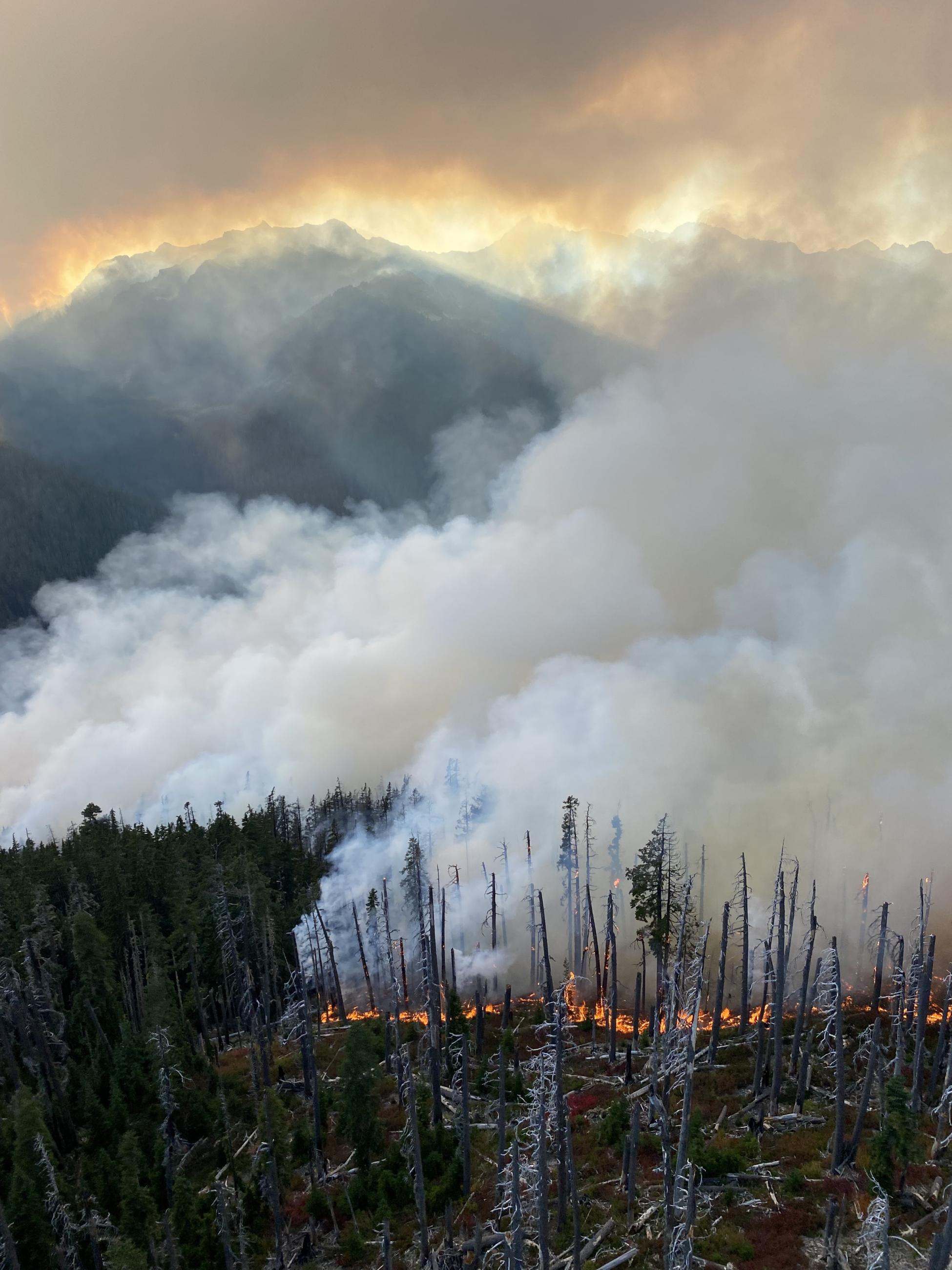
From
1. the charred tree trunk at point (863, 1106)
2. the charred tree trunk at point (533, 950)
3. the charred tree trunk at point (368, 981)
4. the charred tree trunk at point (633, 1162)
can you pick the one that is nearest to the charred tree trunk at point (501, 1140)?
the charred tree trunk at point (633, 1162)

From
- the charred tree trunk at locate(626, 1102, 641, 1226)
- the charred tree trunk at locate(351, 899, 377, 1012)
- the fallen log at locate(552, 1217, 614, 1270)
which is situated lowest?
the fallen log at locate(552, 1217, 614, 1270)

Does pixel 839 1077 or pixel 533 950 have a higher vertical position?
pixel 533 950

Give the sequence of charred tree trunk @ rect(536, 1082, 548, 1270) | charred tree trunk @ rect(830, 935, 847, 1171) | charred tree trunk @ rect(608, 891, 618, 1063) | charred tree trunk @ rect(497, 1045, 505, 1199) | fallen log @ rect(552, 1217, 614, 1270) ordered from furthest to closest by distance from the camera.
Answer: charred tree trunk @ rect(608, 891, 618, 1063) < charred tree trunk @ rect(497, 1045, 505, 1199) < fallen log @ rect(552, 1217, 614, 1270) < charred tree trunk @ rect(830, 935, 847, 1171) < charred tree trunk @ rect(536, 1082, 548, 1270)

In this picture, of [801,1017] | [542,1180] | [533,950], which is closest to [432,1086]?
[542,1180]

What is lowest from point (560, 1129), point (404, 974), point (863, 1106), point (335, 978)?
point (863, 1106)

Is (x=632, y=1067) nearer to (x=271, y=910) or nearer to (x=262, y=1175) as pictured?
(x=262, y=1175)

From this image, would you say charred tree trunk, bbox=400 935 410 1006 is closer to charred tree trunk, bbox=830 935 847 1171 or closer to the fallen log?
the fallen log

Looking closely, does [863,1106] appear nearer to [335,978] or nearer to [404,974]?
[404,974]

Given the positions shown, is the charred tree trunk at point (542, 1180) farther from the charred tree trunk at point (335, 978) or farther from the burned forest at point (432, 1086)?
the charred tree trunk at point (335, 978)

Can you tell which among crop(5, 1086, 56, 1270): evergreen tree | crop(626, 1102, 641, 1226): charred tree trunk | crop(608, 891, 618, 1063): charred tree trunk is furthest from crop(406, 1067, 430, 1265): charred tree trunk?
crop(608, 891, 618, 1063): charred tree trunk

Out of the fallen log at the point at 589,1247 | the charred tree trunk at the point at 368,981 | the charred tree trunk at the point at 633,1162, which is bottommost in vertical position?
the fallen log at the point at 589,1247

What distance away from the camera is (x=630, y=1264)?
1939 inches

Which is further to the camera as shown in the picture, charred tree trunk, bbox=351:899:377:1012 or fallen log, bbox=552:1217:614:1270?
charred tree trunk, bbox=351:899:377:1012

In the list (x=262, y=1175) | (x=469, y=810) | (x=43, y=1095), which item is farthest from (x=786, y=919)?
(x=43, y=1095)
